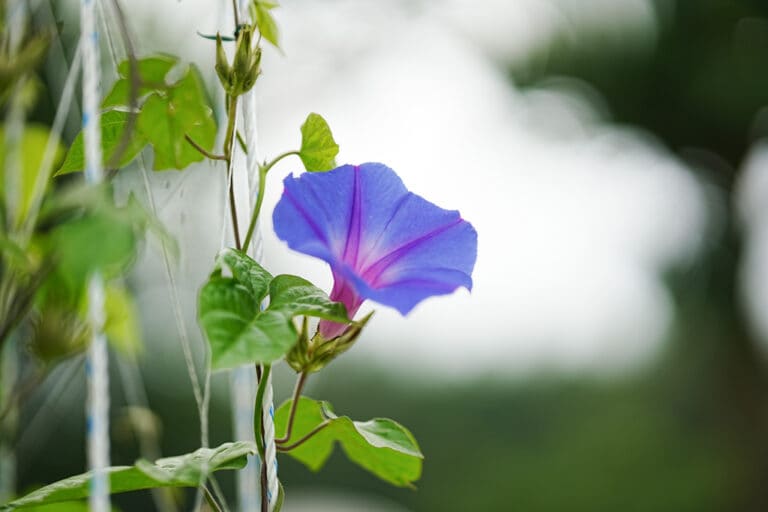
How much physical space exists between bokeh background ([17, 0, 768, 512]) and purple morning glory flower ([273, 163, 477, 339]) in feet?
7.24

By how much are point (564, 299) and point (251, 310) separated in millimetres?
3378

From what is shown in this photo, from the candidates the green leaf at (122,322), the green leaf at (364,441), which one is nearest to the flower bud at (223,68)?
the green leaf at (364,441)

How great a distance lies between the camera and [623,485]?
3629 mm

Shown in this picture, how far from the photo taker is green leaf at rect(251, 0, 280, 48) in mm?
309

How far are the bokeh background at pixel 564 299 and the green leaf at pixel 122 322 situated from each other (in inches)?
77.7

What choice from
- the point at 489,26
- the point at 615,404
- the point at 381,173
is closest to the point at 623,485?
the point at 615,404

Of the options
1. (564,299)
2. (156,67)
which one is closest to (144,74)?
(156,67)

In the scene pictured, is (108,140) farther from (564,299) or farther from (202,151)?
(564,299)

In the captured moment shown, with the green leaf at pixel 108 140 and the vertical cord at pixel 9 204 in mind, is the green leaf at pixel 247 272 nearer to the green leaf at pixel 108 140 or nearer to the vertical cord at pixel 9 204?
the green leaf at pixel 108 140

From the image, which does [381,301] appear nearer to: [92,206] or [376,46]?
[92,206]

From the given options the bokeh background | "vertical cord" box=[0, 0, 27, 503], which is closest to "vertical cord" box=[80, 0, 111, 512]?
"vertical cord" box=[0, 0, 27, 503]

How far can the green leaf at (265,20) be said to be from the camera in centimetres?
31

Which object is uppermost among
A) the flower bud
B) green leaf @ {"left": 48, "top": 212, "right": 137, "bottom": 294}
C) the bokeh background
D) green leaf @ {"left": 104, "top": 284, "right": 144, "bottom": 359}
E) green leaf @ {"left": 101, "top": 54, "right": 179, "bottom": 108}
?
the flower bud

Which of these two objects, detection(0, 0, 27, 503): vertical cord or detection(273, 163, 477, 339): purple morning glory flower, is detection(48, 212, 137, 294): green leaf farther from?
detection(0, 0, 27, 503): vertical cord
